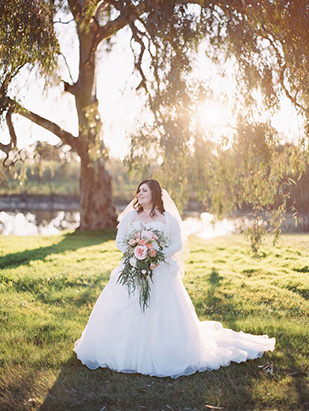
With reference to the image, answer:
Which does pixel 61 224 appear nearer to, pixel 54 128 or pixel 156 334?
pixel 54 128

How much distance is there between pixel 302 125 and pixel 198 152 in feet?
5.61

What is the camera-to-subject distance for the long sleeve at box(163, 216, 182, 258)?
14.5 feet

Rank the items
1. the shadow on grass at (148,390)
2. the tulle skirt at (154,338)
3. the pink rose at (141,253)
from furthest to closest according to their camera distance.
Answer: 1. the tulle skirt at (154,338)
2. the pink rose at (141,253)
3. the shadow on grass at (148,390)

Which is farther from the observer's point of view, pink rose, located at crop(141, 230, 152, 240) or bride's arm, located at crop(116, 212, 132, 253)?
bride's arm, located at crop(116, 212, 132, 253)

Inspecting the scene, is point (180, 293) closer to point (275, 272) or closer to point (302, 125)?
point (302, 125)

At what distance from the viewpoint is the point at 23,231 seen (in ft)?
66.6

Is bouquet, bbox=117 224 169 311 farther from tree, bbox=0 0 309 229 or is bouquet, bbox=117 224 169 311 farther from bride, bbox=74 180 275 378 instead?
tree, bbox=0 0 309 229

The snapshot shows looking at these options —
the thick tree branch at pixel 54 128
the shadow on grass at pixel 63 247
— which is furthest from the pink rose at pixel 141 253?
the thick tree branch at pixel 54 128

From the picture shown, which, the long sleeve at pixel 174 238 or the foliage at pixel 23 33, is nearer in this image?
the long sleeve at pixel 174 238

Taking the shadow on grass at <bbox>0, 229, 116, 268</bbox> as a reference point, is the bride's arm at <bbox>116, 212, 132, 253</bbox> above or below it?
A: above

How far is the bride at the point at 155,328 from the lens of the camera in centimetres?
416

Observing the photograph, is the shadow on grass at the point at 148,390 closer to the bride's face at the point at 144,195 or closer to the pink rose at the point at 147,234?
the pink rose at the point at 147,234

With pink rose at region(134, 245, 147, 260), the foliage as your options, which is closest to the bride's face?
pink rose at region(134, 245, 147, 260)

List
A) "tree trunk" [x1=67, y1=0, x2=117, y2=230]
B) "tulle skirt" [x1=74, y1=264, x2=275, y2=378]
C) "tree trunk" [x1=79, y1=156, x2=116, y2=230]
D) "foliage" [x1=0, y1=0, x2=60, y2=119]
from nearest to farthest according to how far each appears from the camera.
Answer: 1. "tulle skirt" [x1=74, y1=264, x2=275, y2=378]
2. "foliage" [x1=0, y1=0, x2=60, y2=119]
3. "tree trunk" [x1=67, y1=0, x2=117, y2=230]
4. "tree trunk" [x1=79, y1=156, x2=116, y2=230]
